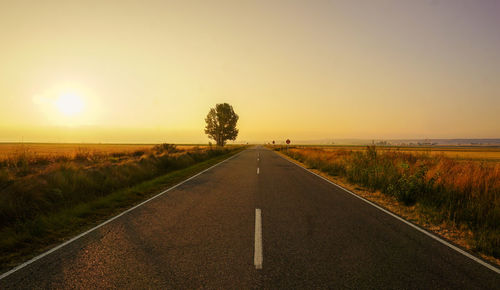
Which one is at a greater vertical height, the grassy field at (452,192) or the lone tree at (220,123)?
the lone tree at (220,123)

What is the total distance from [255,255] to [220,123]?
5880 centimetres

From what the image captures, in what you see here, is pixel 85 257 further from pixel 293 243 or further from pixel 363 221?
pixel 363 221

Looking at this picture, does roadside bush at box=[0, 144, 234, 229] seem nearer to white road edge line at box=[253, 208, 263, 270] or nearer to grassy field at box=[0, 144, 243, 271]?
grassy field at box=[0, 144, 243, 271]

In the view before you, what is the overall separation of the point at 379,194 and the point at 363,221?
3.90m

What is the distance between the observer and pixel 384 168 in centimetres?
1042

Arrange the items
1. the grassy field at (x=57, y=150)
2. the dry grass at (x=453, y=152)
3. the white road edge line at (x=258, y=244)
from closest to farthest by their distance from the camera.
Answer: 1. the white road edge line at (x=258, y=244)
2. the grassy field at (x=57, y=150)
3. the dry grass at (x=453, y=152)

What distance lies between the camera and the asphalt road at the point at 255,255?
9.75 ft

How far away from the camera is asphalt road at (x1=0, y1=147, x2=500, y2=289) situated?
297cm

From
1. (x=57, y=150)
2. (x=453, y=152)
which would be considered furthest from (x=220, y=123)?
(x=453, y=152)

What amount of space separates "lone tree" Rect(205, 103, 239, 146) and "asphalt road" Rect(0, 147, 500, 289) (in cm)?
5575

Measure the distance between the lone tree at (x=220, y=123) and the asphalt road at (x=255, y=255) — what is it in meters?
55.8

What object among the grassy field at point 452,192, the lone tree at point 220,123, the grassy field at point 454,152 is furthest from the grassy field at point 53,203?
the lone tree at point 220,123

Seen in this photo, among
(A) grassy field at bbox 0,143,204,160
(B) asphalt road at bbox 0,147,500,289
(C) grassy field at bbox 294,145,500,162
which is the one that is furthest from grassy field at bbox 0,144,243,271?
(C) grassy field at bbox 294,145,500,162

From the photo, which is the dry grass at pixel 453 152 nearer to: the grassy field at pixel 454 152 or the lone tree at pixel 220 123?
the grassy field at pixel 454 152
